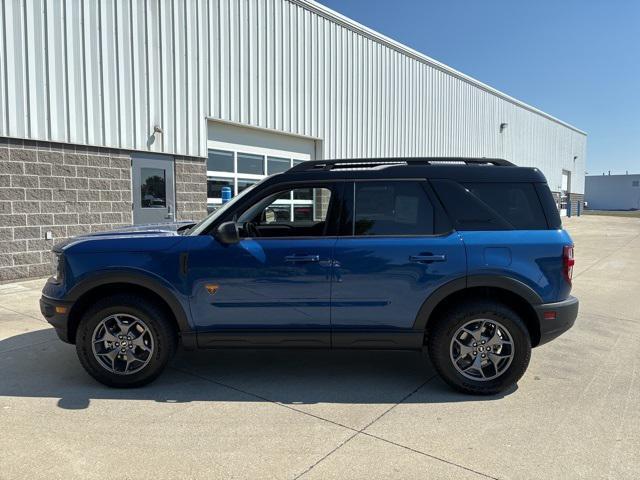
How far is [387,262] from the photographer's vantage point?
3736 mm

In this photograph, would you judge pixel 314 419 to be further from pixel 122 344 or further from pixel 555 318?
pixel 555 318

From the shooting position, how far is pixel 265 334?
3834 mm

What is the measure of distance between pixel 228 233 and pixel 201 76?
769 cm

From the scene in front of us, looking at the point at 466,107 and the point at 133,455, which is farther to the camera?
the point at 466,107

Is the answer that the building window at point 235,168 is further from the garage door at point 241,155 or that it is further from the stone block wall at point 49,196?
the stone block wall at point 49,196

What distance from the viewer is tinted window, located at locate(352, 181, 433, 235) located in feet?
12.6

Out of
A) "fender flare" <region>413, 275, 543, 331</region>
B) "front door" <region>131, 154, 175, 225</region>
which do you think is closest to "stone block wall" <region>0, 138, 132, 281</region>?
"front door" <region>131, 154, 175, 225</region>

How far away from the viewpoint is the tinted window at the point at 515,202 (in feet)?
12.6

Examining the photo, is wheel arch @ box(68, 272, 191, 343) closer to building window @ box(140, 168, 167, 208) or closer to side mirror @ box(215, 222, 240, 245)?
side mirror @ box(215, 222, 240, 245)

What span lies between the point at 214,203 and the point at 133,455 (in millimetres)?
8844

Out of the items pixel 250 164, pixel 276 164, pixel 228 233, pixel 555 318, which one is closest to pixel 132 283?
pixel 228 233

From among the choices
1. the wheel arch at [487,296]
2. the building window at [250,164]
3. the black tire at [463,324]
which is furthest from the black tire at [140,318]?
the building window at [250,164]

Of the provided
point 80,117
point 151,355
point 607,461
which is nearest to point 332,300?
point 151,355

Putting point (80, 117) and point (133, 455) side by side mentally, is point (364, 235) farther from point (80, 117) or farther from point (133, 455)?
point (80, 117)
